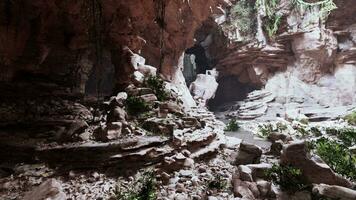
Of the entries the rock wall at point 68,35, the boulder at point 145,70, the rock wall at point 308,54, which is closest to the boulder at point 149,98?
the rock wall at point 68,35

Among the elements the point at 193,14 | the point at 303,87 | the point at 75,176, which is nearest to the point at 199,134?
the point at 75,176

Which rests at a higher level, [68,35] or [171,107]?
[68,35]

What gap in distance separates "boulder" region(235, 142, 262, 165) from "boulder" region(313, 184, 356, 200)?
5.83 ft

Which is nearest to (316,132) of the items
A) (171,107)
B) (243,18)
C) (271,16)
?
(171,107)

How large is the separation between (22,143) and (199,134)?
4.90m

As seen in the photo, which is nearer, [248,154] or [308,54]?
[248,154]

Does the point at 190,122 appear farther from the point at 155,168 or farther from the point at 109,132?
the point at 109,132

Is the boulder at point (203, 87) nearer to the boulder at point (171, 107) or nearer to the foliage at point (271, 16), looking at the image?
the foliage at point (271, 16)

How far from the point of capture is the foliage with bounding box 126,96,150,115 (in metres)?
8.18

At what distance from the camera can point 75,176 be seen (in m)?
5.53

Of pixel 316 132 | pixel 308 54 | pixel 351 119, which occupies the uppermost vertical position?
pixel 308 54

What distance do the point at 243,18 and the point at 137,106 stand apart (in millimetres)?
15093

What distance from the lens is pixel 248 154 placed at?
6.73m

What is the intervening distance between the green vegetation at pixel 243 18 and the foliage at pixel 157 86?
42.2 ft
